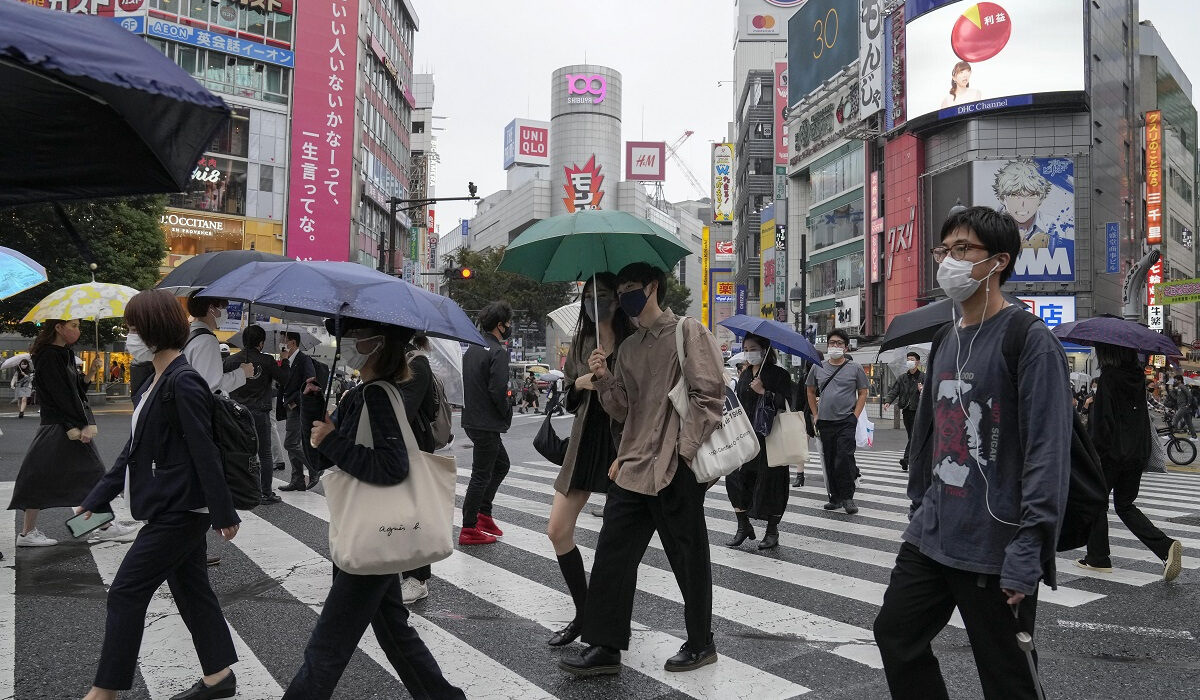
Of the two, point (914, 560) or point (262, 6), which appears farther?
point (262, 6)

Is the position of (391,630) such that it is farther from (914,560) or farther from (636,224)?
(636,224)

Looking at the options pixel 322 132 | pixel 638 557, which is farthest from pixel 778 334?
pixel 322 132

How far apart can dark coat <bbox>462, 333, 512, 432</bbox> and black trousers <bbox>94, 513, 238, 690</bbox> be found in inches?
131

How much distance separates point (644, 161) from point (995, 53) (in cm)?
9874

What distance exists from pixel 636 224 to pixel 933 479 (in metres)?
1.98

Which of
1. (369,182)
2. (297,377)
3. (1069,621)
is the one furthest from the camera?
(369,182)

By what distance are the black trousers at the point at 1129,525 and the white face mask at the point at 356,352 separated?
5.00 m

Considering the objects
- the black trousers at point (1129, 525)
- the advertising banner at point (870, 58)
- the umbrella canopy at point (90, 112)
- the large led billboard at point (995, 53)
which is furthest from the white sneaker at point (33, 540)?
the advertising banner at point (870, 58)

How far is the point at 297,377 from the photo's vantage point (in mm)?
9508

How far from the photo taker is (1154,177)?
40812 mm

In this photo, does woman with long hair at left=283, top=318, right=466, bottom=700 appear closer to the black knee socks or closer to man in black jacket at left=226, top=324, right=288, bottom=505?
the black knee socks

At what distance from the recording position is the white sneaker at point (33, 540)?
670 cm

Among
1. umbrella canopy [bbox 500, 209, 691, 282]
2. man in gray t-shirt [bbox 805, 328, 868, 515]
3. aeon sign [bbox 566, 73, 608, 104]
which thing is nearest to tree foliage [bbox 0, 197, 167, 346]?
man in gray t-shirt [bbox 805, 328, 868, 515]

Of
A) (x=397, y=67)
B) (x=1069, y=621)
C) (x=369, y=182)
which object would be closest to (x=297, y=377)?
(x=1069, y=621)
